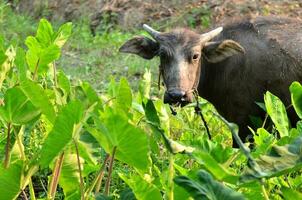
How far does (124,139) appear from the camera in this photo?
95.7 inches

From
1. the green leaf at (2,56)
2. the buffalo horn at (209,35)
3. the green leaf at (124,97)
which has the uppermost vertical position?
the green leaf at (2,56)

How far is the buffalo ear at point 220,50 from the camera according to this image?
5809mm

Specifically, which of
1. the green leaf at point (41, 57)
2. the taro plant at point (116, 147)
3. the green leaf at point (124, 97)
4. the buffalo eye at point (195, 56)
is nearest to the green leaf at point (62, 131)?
the taro plant at point (116, 147)

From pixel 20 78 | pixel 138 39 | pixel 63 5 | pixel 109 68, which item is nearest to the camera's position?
pixel 20 78

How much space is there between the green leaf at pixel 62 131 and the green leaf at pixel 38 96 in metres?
0.23

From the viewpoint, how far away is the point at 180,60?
5770mm

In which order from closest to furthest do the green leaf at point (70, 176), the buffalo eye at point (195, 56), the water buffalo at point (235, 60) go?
the green leaf at point (70, 176) → the water buffalo at point (235, 60) → the buffalo eye at point (195, 56)

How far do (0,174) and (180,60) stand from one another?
3.25 metres

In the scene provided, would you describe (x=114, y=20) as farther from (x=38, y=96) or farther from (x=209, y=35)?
(x=38, y=96)

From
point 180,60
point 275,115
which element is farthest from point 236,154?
point 180,60

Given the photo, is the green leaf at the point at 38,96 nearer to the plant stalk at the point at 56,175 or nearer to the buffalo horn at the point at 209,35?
the plant stalk at the point at 56,175

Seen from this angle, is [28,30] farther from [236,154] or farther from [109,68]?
[236,154]

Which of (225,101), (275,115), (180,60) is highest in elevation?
(275,115)

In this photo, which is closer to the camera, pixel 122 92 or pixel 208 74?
pixel 122 92
